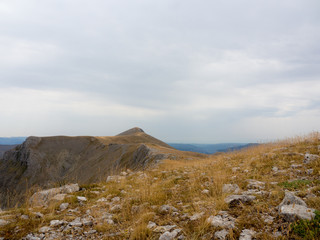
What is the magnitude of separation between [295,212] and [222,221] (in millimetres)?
1360

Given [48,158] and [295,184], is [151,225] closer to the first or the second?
[295,184]

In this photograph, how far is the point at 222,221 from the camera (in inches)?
150

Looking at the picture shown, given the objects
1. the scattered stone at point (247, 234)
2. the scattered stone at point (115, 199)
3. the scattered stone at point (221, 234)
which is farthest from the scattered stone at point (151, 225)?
the scattered stone at point (115, 199)

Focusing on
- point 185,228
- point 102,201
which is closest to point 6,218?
point 102,201

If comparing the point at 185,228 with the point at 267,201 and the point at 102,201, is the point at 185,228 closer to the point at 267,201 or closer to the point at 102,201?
the point at 267,201

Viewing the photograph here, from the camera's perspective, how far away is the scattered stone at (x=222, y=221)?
3.65 metres

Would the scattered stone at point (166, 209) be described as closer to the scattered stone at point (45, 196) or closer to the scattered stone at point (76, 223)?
the scattered stone at point (76, 223)

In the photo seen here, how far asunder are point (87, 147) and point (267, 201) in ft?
260

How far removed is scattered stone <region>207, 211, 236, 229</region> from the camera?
3.65 meters

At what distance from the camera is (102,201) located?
6.56 meters

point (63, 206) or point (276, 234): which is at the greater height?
point (276, 234)

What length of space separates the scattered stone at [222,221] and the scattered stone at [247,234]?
23 centimetres

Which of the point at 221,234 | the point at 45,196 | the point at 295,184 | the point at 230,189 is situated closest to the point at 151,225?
the point at 221,234

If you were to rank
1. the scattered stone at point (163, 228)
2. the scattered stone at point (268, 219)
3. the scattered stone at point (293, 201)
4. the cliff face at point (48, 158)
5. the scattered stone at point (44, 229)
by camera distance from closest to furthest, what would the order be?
the scattered stone at point (268, 219) < the scattered stone at point (293, 201) < the scattered stone at point (163, 228) < the scattered stone at point (44, 229) < the cliff face at point (48, 158)
